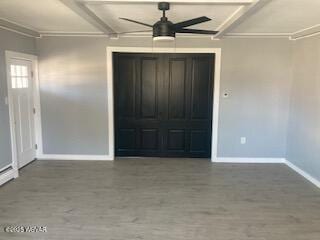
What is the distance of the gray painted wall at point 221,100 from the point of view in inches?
213

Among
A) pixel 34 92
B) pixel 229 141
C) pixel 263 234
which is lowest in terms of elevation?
pixel 263 234

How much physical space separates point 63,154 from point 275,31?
453cm

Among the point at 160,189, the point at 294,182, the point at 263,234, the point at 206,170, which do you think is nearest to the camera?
the point at 263,234

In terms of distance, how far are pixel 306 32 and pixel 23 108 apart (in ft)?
16.4

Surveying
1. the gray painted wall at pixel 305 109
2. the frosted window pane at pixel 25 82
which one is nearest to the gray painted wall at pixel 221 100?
the gray painted wall at pixel 305 109

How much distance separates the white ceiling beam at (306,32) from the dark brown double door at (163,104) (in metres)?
1.50

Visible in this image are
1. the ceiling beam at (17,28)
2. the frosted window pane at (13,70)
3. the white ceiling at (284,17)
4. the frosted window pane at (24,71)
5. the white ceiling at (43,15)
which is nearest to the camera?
the white ceiling at (284,17)

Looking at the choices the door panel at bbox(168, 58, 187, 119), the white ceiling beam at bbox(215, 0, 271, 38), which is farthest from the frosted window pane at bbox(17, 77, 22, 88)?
the white ceiling beam at bbox(215, 0, 271, 38)

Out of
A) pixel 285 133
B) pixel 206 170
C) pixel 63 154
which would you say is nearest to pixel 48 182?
pixel 63 154

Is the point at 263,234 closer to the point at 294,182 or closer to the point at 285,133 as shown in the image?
the point at 294,182

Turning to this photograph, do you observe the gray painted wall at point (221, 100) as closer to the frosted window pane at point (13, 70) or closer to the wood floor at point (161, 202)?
the wood floor at point (161, 202)

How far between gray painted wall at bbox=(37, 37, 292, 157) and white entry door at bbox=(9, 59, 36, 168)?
25cm

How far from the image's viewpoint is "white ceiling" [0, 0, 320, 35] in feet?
10.2

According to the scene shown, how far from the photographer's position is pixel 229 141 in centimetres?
568
